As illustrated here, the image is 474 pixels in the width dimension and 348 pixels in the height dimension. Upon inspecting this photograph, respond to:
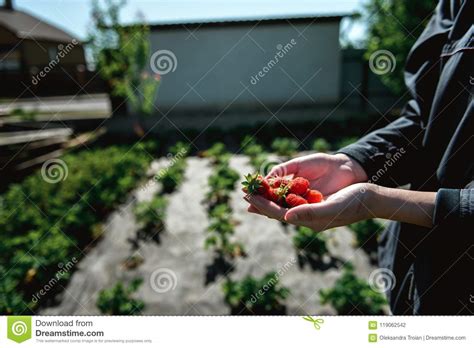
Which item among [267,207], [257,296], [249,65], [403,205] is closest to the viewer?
[403,205]

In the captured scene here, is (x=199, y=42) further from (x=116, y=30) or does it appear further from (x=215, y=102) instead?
(x=116, y=30)

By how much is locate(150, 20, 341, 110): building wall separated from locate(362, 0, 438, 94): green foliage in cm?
276

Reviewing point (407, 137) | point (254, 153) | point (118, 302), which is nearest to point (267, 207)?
point (407, 137)

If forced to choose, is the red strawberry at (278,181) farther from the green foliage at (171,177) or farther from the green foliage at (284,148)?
the green foliage at (284,148)

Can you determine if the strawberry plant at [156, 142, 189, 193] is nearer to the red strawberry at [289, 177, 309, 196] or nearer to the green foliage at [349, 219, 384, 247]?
the green foliage at [349, 219, 384, 247]

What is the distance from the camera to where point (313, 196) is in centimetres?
148

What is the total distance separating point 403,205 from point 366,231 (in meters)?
2.92

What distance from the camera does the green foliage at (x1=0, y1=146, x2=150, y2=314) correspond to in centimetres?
346

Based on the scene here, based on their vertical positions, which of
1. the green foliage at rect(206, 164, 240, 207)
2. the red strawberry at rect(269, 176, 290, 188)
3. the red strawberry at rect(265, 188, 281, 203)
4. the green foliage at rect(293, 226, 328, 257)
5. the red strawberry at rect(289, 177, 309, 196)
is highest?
the green foliage at rect(206, 164, 240, 207)

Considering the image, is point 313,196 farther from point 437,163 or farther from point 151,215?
point 151,215

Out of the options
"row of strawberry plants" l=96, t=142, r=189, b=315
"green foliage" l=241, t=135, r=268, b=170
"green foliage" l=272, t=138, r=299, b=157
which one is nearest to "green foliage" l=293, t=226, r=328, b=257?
"row of strawberry plants" l=96, t=142, r=189, b=315

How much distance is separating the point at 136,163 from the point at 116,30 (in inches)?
135

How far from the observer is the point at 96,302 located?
10.8 ft
